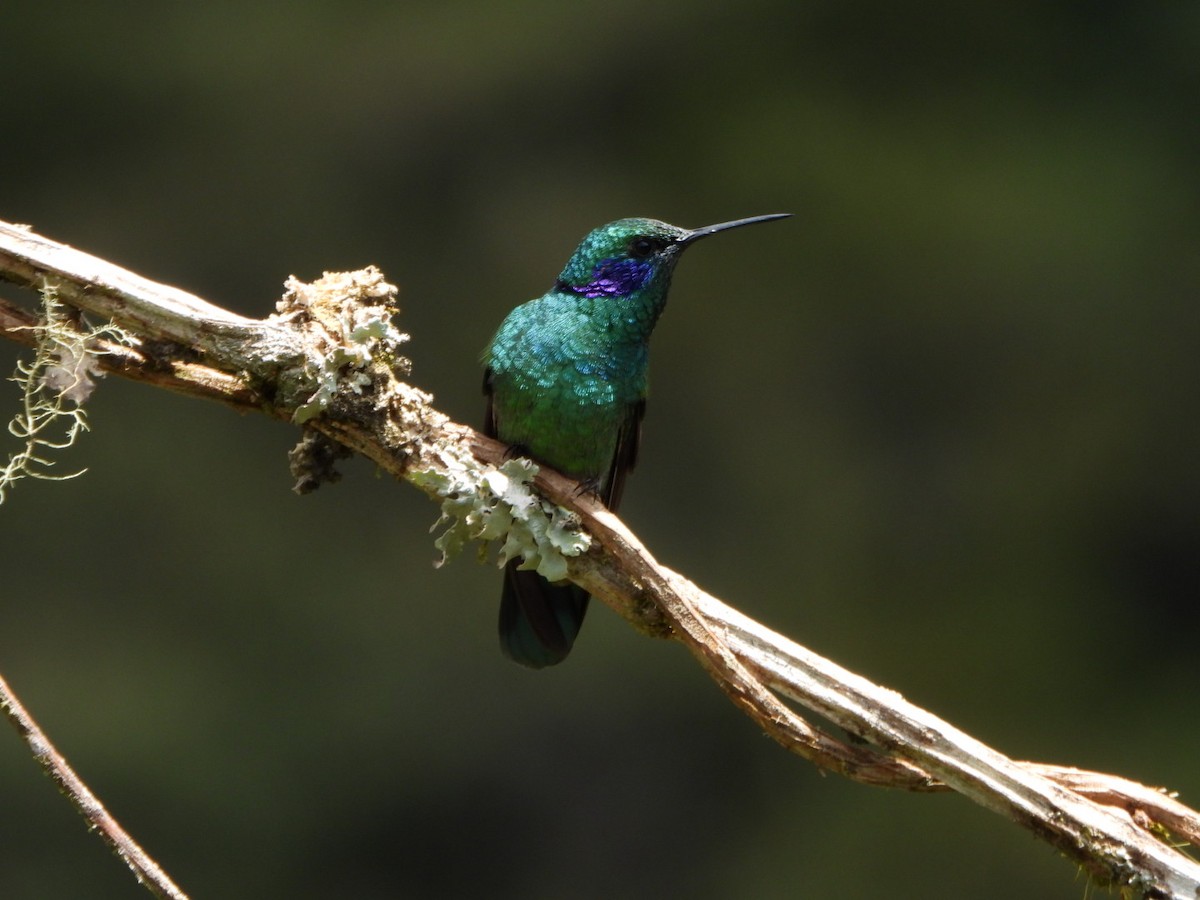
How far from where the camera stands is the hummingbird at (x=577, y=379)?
2.22 m

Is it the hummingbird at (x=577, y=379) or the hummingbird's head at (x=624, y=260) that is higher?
the hummingbird's head at (x=624, y=260)

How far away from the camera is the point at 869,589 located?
424cm

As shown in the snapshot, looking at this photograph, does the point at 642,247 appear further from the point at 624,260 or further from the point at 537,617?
the point at 537,617

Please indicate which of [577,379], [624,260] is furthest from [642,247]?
[577,379]

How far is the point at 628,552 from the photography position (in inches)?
71.3

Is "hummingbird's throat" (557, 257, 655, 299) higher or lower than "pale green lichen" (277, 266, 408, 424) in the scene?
higher

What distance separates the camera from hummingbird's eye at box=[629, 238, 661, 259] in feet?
7.99

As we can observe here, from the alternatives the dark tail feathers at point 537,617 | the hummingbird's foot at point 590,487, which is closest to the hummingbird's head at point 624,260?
the hummingbird's foot at point 590,487

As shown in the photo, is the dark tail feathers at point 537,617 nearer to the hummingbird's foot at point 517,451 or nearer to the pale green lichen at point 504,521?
the hummingbird's foot at point 517,451

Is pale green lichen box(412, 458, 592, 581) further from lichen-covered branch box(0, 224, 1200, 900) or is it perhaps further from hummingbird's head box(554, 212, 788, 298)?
hummingbird's head box(554, 212, 788, 298)

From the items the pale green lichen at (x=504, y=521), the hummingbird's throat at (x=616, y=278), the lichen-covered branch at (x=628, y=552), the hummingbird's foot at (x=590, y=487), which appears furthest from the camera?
the hummingbird's throat at (x=616, y=278)

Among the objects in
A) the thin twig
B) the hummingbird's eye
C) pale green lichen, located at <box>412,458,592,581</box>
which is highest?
the hummingbird's eye

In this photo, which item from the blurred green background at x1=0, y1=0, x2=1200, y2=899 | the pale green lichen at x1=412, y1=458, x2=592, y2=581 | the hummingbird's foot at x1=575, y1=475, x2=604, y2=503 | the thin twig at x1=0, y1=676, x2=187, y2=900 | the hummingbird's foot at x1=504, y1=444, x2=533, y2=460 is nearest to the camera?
the thin twig at x1=0, y1=676, x2=187, y2=900

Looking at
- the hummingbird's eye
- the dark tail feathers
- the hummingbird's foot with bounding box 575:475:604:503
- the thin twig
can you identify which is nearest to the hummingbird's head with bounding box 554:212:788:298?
the hummingbird's eye
